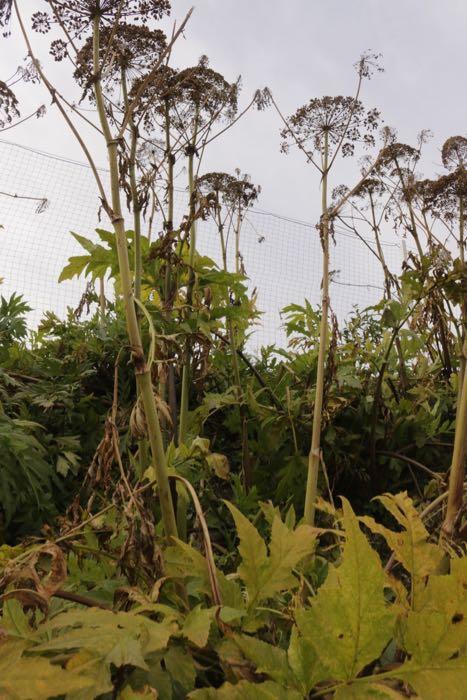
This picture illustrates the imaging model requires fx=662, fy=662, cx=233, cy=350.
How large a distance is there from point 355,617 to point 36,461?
1.39 meters

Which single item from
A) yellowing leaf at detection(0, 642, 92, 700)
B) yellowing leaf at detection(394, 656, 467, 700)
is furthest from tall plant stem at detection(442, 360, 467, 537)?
yellowing leaf at detection(0, 642, 92, 700)

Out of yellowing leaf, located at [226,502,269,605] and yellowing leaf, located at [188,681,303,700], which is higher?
yellowing leaf, located at [226,502,269,605]

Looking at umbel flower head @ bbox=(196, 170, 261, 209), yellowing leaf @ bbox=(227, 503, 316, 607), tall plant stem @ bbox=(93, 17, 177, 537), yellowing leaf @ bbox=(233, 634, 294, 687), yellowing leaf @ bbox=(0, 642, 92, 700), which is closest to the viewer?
yellowing leaf @ bbox=(0, 642, 92, 700)

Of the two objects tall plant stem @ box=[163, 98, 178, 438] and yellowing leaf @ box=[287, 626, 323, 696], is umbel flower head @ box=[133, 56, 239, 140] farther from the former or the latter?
yellowing leaf @ box=[287, 626, 323, 696]

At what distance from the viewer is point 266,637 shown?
0.88m

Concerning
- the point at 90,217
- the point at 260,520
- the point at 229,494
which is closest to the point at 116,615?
the point at 260,520

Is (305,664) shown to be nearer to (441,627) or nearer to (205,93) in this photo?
(441,627)

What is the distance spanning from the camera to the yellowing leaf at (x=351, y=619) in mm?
654

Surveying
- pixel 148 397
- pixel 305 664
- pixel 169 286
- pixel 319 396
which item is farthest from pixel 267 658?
pixel 169 286

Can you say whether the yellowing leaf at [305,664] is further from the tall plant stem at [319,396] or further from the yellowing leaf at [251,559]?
the tall plant stem at [319,396]

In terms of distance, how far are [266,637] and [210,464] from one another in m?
0.51

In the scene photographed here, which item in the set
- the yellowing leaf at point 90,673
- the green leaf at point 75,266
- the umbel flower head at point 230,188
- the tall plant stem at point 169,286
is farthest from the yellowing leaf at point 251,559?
the umbel flower head at point 230,188

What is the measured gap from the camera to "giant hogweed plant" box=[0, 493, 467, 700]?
0.65 meters

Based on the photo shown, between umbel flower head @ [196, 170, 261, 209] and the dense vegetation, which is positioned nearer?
the dense vegetation
